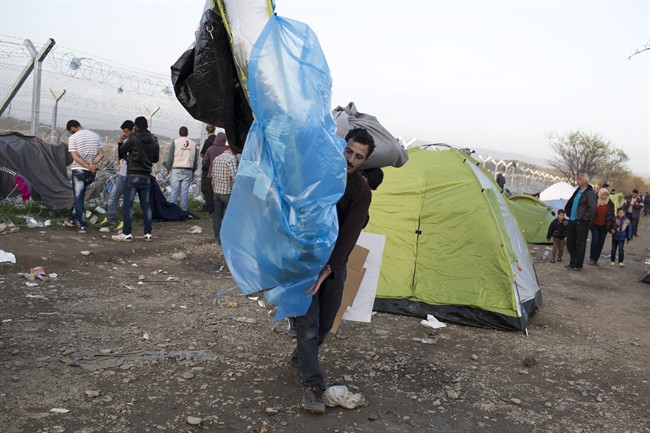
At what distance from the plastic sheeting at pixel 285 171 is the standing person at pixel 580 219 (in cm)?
865

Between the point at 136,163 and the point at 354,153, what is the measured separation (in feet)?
17.7

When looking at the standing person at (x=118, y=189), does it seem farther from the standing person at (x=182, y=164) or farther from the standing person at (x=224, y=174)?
the standing person at (x=182, y=164)

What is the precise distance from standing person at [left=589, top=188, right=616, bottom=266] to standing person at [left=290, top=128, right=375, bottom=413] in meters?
9.32

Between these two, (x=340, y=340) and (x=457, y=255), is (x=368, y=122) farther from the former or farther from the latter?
(x=457, y=255)

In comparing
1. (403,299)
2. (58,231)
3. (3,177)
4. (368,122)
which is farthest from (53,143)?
(368,122)

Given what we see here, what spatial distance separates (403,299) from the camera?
19.9 ft

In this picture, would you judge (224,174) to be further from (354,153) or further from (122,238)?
(354,153)

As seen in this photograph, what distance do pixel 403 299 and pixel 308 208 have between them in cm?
326

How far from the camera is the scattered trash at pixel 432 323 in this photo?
579cm

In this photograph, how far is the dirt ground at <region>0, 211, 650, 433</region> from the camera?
347cm

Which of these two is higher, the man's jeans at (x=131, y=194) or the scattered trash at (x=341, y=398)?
the man's jeans at (x=131, y=194)

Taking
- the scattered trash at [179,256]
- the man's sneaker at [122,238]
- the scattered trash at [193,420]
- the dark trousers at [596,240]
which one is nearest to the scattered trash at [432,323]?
the scattered trash at [193,420]

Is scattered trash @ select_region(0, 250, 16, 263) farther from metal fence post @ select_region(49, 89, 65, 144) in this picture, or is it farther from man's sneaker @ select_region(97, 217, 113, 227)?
metal fence post @ select_region(49, 89, 65, 144)

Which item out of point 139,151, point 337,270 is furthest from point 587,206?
point 337,270
